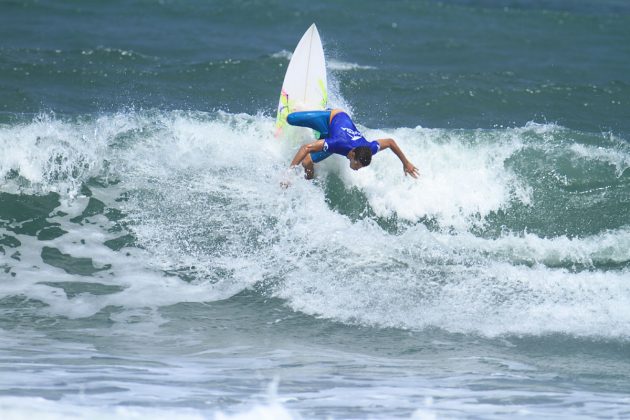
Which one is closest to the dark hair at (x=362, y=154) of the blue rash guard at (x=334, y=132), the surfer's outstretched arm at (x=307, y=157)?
the blue rash guard at (x=334, y=132)

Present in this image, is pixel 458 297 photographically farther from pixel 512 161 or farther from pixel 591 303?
pixel 512 161

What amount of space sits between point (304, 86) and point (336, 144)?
1.64 metres

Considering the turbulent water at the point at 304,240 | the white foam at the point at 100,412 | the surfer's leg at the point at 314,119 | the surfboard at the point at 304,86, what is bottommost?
the white foam at the point at 100,412

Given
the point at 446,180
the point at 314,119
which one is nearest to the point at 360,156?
the point at 314,119

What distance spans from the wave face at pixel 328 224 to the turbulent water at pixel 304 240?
1.0 inches

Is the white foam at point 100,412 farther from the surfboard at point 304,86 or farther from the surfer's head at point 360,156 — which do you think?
the surfboard at point 304,86

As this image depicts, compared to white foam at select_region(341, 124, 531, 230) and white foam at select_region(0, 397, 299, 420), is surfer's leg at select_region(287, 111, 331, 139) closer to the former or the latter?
white foam at select_region(341, 124, 531, 230)

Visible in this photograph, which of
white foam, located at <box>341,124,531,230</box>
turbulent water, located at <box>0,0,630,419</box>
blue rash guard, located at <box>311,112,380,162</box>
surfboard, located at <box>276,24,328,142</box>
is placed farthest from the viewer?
surfboard, located at <box>276,24,328,142</box>

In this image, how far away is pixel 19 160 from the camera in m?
9.73

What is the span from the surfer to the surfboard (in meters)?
0.74

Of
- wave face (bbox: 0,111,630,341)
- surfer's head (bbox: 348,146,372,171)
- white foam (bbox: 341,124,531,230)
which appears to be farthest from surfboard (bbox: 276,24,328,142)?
surfer's head (bbox: 348,146,372,171)

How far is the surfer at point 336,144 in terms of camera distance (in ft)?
27.6

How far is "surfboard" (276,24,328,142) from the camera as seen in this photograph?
9.91 meters

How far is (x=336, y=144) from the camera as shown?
8.64 meters
